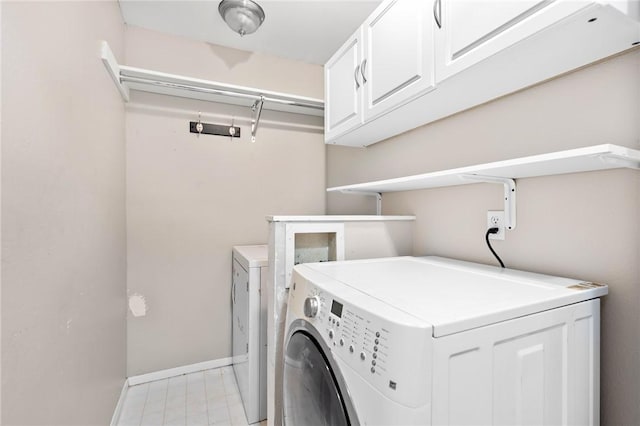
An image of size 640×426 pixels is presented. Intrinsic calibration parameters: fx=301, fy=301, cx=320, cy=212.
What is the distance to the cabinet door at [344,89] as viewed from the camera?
1.61 metres

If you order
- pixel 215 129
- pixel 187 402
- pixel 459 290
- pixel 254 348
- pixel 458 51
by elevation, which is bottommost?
pixel 187 402

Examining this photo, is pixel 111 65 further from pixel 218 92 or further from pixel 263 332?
pixel 263 332

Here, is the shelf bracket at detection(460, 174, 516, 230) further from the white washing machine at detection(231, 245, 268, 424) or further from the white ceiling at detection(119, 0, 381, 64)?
the white ceiling at detection(119, 0, 381, 64)

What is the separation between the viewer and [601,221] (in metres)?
0.96

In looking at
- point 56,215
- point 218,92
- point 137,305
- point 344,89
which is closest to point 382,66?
point 344,89

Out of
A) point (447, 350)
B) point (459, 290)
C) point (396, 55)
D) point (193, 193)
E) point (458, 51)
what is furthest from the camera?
point (193, 193)

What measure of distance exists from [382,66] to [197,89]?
50.3 inches

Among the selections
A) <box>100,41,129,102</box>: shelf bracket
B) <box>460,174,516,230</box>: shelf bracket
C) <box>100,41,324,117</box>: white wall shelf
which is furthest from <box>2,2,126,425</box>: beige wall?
<box>460,174,516,230</box>: shelf bracket

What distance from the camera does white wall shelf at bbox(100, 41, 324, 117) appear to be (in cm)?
185

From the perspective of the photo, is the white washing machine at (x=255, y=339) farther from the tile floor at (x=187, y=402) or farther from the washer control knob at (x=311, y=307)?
the washer control knob at (x=311, y=307)

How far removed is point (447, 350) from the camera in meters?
0.62

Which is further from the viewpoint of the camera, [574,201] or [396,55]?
[396,55]

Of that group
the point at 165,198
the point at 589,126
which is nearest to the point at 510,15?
the point at 589,126

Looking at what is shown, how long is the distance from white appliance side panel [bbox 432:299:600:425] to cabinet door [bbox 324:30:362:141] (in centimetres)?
122
